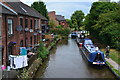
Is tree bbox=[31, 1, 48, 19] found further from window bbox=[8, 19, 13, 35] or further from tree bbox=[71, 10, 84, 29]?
tree bbox=[71, 10, 84, 29]

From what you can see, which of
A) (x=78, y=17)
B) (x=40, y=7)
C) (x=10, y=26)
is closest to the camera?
(x=10, y=26)

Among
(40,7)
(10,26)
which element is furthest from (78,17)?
(10,26)

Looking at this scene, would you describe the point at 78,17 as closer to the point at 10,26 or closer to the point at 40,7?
the point at 40,7

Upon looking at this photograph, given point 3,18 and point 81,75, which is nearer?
point 3,18

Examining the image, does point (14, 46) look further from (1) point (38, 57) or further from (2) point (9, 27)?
(1) point (38, 57)

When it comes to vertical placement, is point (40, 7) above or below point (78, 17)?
below

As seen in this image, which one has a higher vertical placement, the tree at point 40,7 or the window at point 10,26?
the tree at point 40,7

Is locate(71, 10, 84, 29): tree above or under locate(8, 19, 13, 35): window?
above

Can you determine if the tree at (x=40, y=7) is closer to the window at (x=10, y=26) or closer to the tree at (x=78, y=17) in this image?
the window at (x=10, y=26)

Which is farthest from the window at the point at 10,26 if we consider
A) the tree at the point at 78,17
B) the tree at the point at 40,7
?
the tree at the point at 78,17

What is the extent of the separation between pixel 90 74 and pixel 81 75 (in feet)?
3.38

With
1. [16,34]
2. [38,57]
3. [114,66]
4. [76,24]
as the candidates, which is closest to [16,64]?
[16,34]

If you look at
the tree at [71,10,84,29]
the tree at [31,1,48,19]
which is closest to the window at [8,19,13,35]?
the tree at [31,1,48,19]

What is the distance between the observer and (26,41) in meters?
21.1
